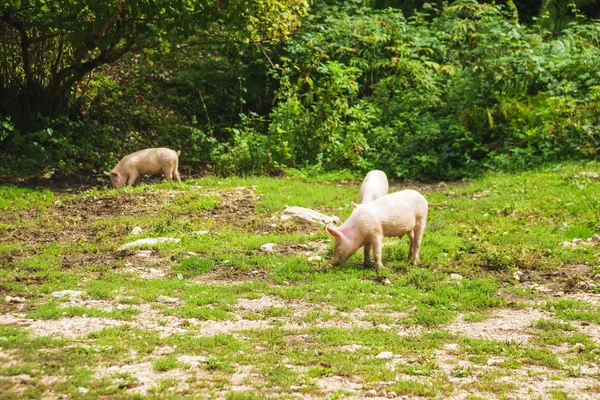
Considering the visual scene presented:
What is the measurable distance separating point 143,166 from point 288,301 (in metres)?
6.98

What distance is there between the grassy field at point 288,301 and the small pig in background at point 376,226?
0.24 metres

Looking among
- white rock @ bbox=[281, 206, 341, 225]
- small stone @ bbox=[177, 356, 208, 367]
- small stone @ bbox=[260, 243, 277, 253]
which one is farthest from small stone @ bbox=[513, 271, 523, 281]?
small stone @ bbox=[177, 356, 208, 367]

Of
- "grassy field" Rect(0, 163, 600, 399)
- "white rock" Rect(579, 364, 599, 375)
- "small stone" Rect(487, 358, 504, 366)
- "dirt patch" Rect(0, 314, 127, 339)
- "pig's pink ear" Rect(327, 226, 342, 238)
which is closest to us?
"grassy field" Rect(0, 163, 600, 399)

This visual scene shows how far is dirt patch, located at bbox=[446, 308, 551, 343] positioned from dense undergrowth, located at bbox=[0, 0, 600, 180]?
7.00m

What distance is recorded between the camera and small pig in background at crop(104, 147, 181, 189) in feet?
42.5

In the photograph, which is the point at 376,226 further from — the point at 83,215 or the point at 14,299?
the point at 83,215

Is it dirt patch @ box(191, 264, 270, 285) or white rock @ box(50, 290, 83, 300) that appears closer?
white rock @ box(50, 290, 83, 300)

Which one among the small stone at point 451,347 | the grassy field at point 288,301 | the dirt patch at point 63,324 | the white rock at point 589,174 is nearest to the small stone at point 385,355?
the grassy field at point 288,301

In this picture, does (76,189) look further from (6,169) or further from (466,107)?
(466,107)

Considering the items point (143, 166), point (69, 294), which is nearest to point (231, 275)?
point (69, 294)

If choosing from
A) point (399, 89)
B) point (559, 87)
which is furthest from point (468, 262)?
point (399, 89)

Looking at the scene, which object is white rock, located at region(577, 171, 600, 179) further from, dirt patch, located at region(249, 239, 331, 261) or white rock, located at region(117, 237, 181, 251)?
white rock, located at region(117, 237, 181, 251)

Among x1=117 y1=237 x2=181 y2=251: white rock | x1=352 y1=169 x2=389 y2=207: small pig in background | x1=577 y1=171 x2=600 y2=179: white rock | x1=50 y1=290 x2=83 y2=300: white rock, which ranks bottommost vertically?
x1=117 y1=237 x2=181 y2=251: white rock

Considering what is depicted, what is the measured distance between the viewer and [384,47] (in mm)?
17406
